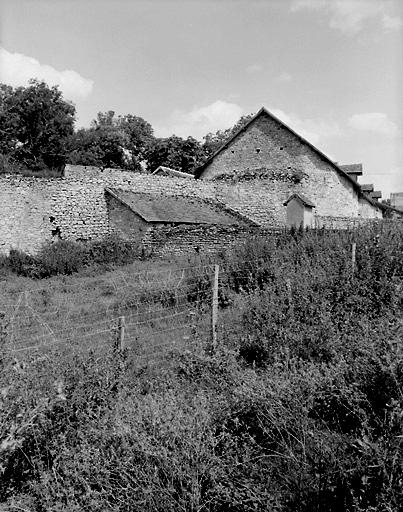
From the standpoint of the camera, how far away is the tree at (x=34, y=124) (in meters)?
41.1

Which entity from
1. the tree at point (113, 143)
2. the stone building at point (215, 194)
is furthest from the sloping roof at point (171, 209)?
the tree at point (113, 143)

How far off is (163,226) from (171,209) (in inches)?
112

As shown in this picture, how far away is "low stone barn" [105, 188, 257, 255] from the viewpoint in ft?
56.8

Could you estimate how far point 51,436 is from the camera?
3.74m

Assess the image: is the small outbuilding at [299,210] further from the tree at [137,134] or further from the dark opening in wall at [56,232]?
the tree at [137,134]

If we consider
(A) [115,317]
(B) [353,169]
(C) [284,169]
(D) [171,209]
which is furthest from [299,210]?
(A) [115,317]

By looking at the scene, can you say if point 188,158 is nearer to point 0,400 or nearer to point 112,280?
point 112,280

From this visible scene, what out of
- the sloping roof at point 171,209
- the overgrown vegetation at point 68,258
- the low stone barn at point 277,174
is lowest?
the overgrown vegetation at point 68,258

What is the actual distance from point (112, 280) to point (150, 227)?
5941 mm

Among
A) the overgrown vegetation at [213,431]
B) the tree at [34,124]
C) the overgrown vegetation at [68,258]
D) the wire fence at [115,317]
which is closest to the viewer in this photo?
the overgrown vegetation at [213,431]

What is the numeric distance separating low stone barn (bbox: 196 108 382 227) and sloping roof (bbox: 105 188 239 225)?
448 cm

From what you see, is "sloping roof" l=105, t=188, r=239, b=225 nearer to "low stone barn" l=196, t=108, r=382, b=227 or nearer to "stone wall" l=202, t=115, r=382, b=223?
"low stone barn" l=196, t=108, r=382, b=227

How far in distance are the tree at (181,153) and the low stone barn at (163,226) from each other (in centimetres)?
2790

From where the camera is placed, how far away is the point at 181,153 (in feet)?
159
